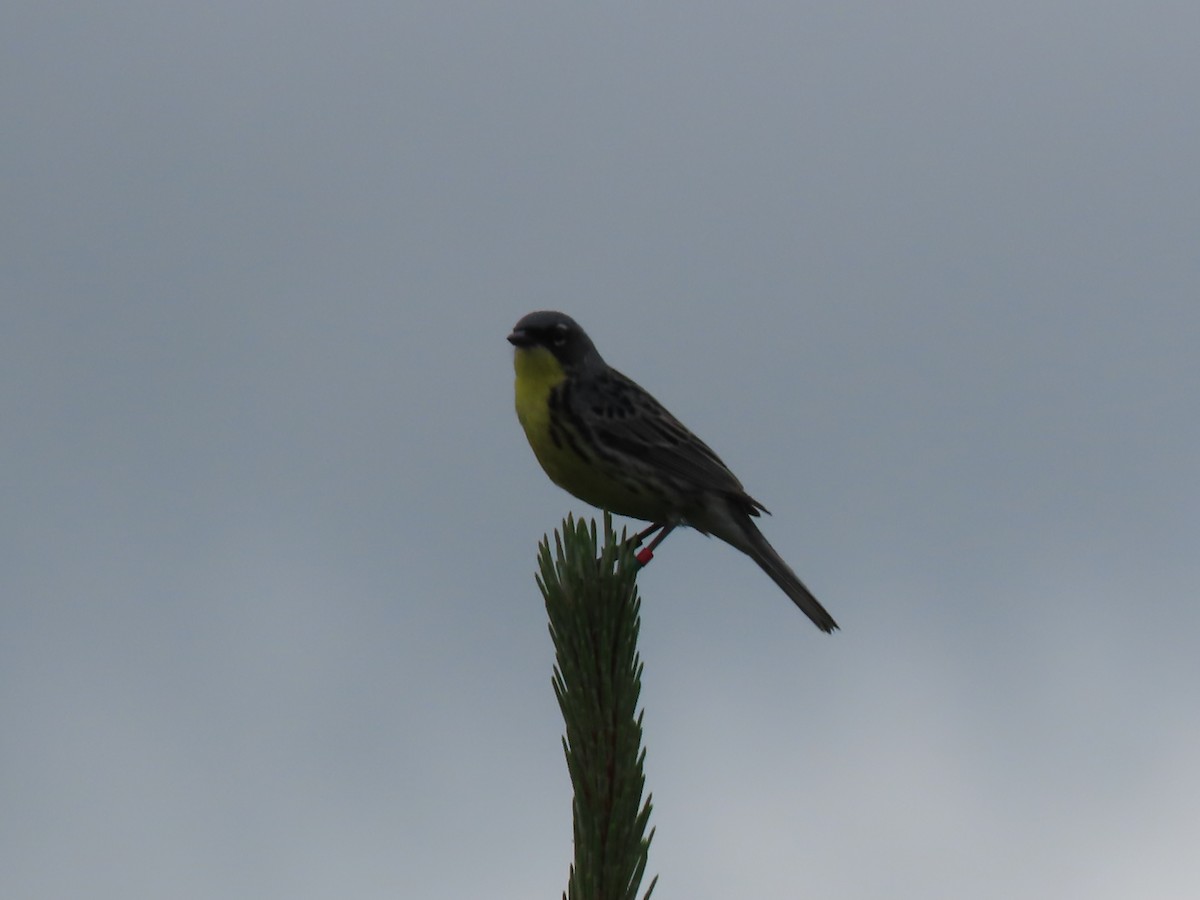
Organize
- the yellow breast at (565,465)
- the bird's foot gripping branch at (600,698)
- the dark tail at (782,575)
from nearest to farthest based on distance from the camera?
the bird's foot gripping branch at (600,698) < the yellow breast at (565,465) < the dark tail at (782,575)

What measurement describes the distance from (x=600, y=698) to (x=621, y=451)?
Result: 5.71m

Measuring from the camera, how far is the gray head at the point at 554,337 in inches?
495

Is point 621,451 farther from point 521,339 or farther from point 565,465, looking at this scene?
point 521,339

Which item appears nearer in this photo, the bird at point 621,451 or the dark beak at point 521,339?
the bird at point 621,451

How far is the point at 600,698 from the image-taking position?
20.6 feet

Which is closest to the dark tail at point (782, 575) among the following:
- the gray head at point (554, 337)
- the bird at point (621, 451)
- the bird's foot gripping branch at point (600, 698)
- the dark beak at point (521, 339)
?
the bird at point (621, 451)

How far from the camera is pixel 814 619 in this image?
12336mm

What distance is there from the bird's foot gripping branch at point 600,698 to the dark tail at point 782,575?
220 inches

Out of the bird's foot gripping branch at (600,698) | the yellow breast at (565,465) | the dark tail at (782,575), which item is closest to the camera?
the bird's foot gripping branch at (600,698)

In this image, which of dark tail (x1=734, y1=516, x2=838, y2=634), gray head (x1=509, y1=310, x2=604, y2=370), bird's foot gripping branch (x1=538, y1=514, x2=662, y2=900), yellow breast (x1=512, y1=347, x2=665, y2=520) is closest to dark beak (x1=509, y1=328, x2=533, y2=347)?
gray head (x1=509, y1=310, x2=604, y2=370)

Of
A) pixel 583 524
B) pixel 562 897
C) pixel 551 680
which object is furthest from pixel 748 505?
pixel 562 897

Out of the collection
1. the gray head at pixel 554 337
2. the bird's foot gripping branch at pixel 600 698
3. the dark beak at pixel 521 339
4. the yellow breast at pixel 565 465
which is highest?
the gray head at pixel 554 337

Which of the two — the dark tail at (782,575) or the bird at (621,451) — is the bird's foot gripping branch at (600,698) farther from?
the dark tail at (782,575)

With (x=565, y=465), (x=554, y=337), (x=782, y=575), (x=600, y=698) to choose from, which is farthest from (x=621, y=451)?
(x=600, y=698)
